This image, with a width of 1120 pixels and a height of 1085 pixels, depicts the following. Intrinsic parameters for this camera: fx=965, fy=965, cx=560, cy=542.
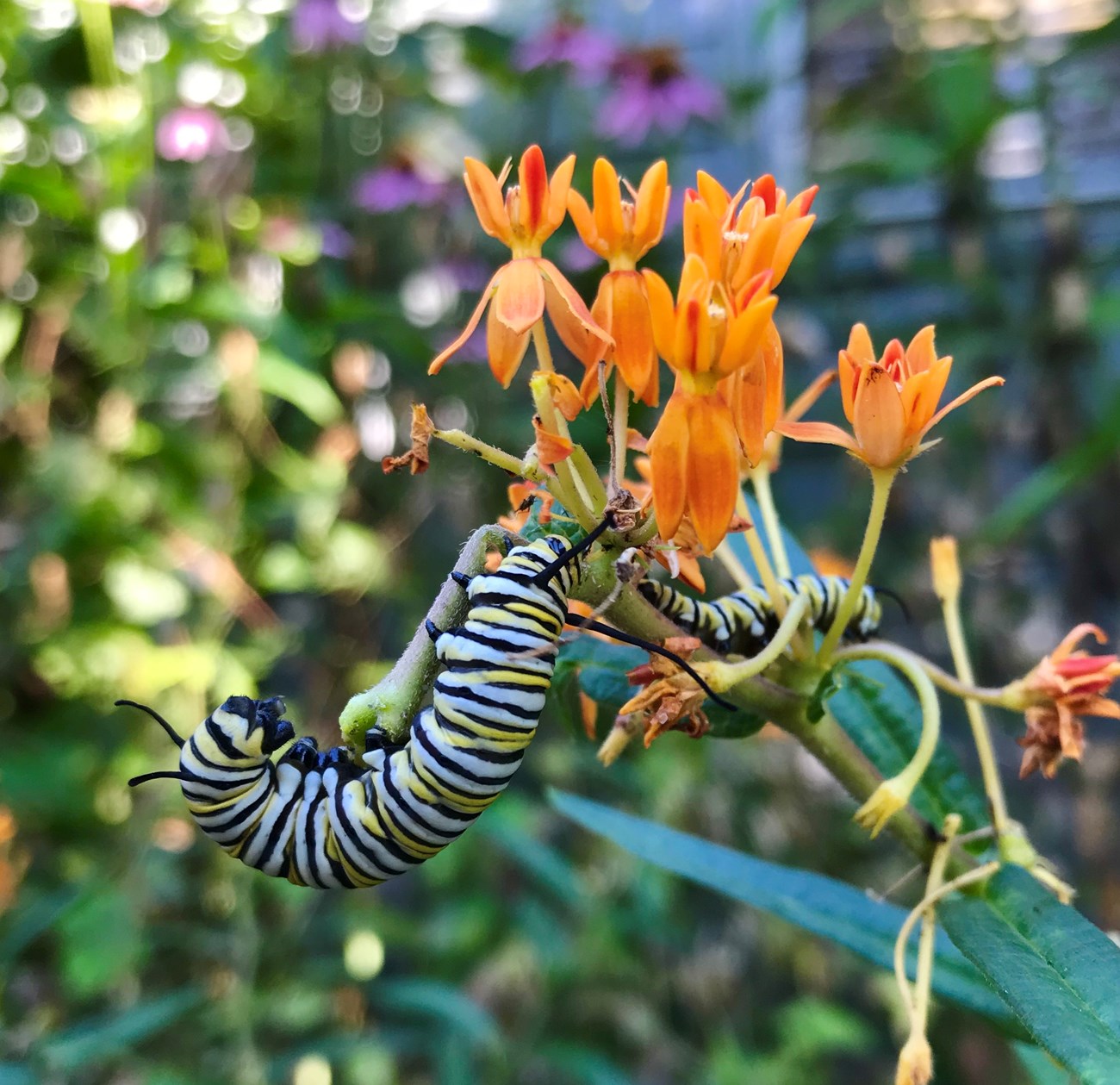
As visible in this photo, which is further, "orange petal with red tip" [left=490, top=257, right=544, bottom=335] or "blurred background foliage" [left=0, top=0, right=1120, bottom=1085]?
"blurred background foliage" [left=0, top=0, right=1120, bottom=1085]

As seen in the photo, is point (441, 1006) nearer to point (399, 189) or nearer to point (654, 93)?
point (399, 189)

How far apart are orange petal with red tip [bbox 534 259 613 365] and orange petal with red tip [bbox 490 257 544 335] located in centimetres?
1

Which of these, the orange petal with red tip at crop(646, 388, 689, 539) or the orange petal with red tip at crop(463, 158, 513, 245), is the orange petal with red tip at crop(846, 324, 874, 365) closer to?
the orange petal with red tip at crop(646, 388, 689, 539)

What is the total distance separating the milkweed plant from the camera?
2.49ft

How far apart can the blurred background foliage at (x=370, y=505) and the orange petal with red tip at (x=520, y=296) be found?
6.04 ft

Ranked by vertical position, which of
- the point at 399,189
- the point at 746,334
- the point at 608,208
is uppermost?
the point at 399,189

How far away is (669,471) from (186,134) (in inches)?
100

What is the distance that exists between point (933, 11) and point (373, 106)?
2016 mm

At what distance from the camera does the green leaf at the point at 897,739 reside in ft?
3.43

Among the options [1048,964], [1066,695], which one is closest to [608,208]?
[1066,695]

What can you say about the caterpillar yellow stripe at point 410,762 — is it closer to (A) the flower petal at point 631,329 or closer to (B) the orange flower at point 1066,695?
(A) the flower petal at point 631,329

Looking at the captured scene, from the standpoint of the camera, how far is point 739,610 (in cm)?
91

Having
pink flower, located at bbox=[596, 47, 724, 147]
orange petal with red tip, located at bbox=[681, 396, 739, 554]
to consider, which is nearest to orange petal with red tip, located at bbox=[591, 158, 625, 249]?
orange petal with red tip, located at bbox=[681, 396, 739, 554]

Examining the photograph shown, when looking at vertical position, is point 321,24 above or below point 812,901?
above
